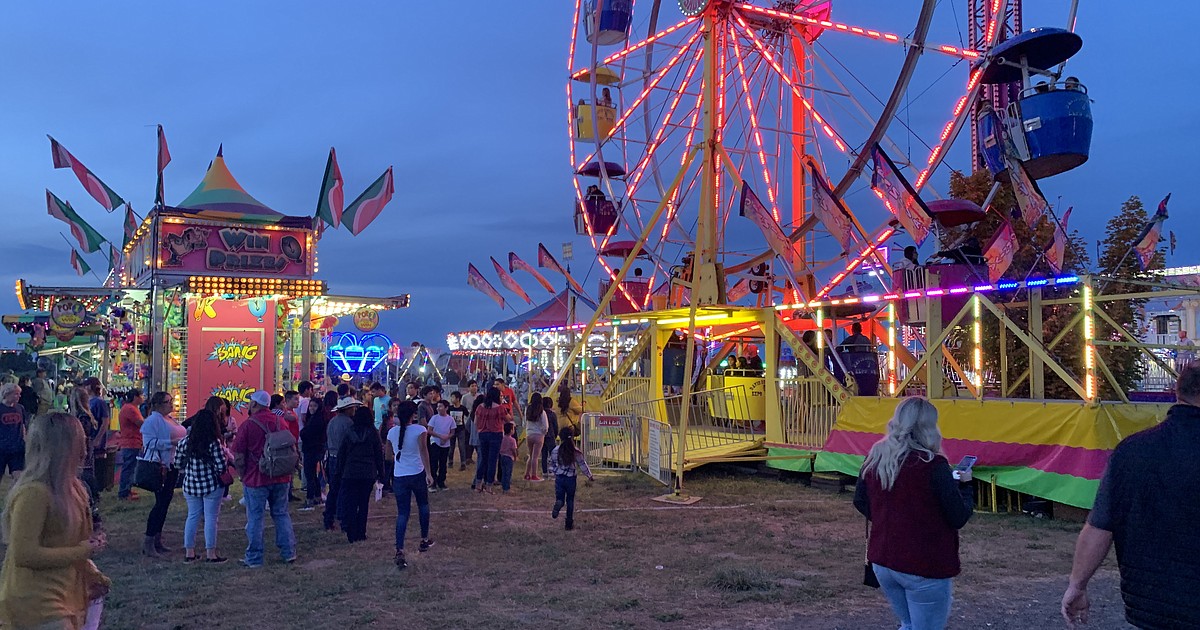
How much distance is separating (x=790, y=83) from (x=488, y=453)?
9.84 metres

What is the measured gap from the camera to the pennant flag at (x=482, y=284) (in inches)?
1341

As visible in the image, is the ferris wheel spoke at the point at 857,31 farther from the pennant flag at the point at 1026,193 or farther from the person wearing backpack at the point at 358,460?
the person wearing backpack at the point at 358,460

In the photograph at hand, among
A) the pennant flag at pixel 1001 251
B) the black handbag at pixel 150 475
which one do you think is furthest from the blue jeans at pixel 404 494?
the pennant flag at pixel 1001 251

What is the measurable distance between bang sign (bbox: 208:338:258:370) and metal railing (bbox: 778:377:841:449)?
37.1ft

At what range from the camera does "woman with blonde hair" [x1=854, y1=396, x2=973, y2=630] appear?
379cm

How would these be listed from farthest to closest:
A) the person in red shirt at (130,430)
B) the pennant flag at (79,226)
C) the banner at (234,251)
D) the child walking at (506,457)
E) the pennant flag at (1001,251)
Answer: the pennant flag at (79,226)
the banner at (234,251)
the child walking at (506,457)
the pennant flag at (1001,251)
the person in red shirt at (130,430)

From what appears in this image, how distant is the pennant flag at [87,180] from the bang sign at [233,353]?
4199mm

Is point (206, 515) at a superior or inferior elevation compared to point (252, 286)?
inferior

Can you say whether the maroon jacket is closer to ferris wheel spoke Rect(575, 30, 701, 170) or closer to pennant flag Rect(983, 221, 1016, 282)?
pennant flag Rect(983, 221, 1016, 282)

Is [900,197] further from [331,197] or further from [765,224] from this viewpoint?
[331,197]

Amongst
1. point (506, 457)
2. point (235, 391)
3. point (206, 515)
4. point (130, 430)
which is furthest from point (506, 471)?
point (235, 391)

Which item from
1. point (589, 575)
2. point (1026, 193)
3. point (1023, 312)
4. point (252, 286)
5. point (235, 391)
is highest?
point (1026, 193)

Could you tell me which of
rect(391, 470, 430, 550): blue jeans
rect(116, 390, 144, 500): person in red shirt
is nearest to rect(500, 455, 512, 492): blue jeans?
rect(391, 470, 430, 550): blue jeans

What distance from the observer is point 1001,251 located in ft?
40.5
